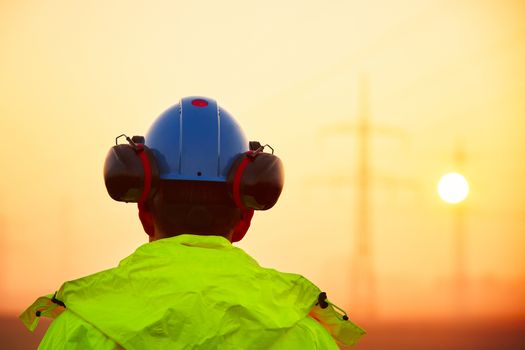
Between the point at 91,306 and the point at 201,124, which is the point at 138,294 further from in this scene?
the point at 201,124

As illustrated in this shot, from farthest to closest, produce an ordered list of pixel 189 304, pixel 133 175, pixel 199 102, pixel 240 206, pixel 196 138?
pixel 199 102, pixel 196 138, pixel 133 175, pixel 240 206, pixel 189 304

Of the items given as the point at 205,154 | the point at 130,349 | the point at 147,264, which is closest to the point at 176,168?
the point at 205,154

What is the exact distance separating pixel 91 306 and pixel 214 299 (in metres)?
0.44

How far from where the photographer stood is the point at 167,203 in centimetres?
430

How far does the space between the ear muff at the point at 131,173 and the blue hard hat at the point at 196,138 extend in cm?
8

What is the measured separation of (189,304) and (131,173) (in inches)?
49.2

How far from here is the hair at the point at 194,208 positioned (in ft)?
13.8

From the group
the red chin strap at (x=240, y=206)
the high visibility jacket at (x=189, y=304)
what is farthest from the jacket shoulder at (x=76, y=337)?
the red chin strap at (x=240, y=206)

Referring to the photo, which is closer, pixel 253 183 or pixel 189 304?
pixel 189 304

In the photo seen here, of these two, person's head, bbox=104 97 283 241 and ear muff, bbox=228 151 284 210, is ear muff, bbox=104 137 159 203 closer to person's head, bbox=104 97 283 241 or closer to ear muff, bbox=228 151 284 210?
person's head, bbox=104 97 283 241

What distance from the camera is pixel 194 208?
4.23 meters

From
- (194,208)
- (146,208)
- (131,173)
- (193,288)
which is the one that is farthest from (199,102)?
(193,288)

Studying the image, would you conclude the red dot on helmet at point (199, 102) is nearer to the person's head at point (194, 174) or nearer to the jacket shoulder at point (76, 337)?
the person's head at point (194, 174)

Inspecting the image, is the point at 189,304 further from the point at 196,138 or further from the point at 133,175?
the point at 196,138
